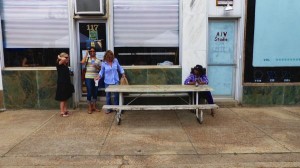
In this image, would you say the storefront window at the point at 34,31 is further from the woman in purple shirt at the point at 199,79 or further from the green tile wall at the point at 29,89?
the woman in purple shirt at the point at 199,79

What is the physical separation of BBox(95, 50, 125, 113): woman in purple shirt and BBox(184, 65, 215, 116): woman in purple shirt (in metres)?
1.60

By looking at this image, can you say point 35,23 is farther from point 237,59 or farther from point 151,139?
point 237,59

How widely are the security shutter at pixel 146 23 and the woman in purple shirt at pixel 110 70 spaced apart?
72cm

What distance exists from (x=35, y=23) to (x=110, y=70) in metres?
2.33

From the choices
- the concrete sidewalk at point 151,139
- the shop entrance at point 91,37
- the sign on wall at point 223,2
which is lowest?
the concrete sidewalk at point 151,139

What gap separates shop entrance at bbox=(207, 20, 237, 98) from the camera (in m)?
7.43

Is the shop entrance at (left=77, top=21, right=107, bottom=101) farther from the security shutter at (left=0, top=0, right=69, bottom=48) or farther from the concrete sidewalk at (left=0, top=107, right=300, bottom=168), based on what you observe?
the concrete sidewalk at (left=0, top=107, right=300, bottom=168)

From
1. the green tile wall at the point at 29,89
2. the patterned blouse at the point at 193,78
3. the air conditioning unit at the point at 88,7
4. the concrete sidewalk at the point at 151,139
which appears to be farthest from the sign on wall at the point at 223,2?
the green tile wall at the point at 29,89

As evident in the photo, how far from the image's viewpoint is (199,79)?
6645 mm

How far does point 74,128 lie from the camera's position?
580 centimetres

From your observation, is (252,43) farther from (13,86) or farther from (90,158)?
(13,86)

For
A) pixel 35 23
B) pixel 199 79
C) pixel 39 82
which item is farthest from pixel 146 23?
pixel 39 82

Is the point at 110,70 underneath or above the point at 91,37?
underneath

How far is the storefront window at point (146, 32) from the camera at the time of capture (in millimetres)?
7203
